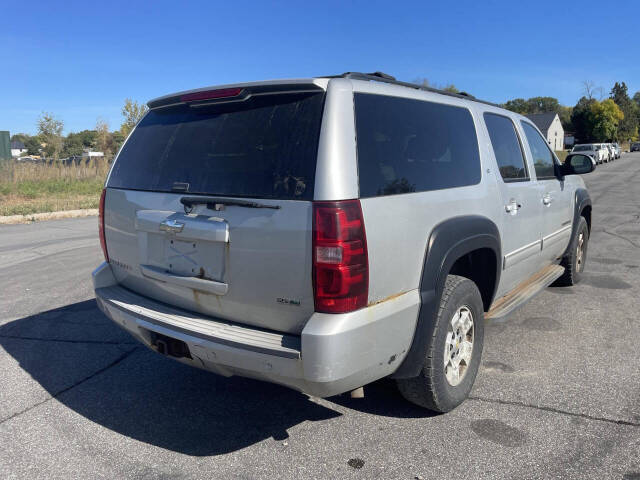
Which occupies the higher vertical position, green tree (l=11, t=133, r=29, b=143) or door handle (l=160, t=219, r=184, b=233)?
green tree (l=11, t=133, r=29, b=143)

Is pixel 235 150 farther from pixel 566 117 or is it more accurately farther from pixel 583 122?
pixel 566 117

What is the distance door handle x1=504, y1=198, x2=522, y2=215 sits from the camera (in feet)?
12.5

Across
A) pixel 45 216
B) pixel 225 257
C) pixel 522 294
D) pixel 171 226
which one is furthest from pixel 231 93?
pixel 45 216

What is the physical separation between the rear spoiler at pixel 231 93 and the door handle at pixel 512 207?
190cm

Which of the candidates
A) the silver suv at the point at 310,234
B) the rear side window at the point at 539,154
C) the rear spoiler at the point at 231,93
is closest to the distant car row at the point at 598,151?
the rear side window at the point at 539,154

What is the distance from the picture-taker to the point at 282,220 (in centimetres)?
247

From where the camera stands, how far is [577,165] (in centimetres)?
526

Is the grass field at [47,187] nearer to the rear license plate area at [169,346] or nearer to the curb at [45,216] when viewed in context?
the curb at [45,216]

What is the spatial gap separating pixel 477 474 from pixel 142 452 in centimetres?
180

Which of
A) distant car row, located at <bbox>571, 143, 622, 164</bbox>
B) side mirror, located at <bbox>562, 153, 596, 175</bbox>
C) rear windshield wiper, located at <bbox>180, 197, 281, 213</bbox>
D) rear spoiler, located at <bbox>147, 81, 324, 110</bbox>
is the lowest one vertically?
rear windshield wiper, located at <bbox>180, 197, 281, 213</bbox>

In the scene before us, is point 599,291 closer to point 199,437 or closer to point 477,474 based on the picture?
point 477,474

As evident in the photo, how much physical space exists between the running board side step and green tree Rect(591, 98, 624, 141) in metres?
78.0

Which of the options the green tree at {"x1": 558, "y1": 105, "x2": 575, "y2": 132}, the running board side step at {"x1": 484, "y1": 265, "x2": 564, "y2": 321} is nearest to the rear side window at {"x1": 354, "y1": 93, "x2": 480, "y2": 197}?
the running board side step at {"x1": 484, "y1": 265, "x2": 564, "y2": 321}

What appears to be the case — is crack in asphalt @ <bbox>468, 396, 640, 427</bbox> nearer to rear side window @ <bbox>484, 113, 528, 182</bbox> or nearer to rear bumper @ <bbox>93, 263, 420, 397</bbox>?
rear bumper @ <bbox>93, 263, 420, 397</bbox>
